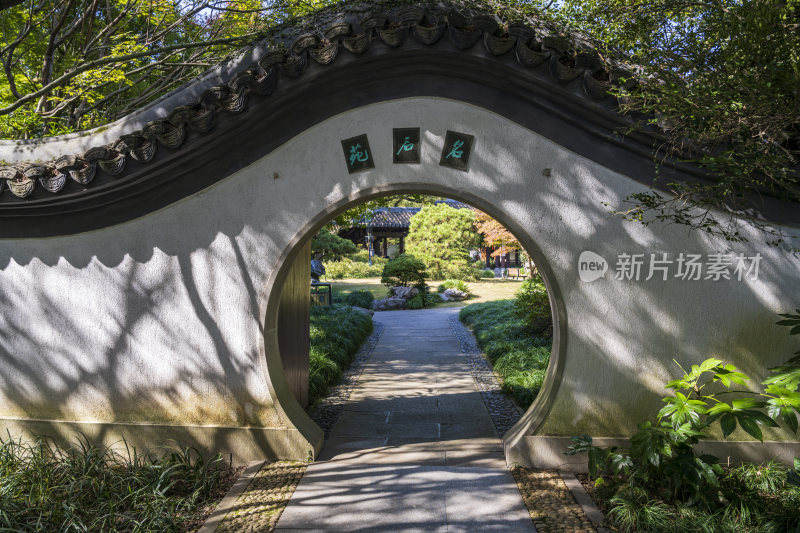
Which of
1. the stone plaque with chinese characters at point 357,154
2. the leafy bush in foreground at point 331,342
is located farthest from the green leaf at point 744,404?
the leafy bush in foreground at point 331,342

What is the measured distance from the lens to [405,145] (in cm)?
468

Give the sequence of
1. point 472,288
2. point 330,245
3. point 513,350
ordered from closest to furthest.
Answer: point 513,350 < point 330,245 < point 472,288

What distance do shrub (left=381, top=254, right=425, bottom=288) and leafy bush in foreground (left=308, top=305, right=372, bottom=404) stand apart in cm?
539

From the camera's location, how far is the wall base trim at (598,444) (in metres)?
4.54

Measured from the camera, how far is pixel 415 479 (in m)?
4.48

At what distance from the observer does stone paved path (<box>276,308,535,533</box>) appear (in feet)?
12.7

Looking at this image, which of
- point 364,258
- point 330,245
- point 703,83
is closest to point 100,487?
point 703,83

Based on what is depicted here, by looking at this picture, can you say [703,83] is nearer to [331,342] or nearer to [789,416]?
[789,416]

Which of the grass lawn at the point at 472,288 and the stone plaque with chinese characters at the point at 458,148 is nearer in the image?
the stone plaque with chinese characters at the point at 458,148

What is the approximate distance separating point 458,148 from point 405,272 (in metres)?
15.3

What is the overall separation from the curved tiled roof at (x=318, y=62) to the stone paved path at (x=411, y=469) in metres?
3.22

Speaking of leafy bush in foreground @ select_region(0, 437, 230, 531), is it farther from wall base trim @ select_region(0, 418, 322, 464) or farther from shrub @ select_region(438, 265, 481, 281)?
shrub @ select_region(438, 265, 481, 281)

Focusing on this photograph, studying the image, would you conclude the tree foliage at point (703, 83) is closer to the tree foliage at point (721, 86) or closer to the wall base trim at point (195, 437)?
the tree foliage at point (721, 86)

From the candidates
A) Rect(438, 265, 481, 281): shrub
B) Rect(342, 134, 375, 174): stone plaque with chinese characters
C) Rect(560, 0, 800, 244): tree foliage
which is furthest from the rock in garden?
Rect(560, 0, 800, 244): tree foliage
